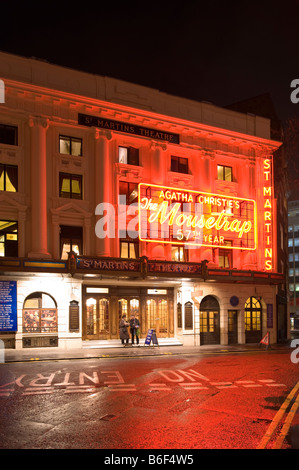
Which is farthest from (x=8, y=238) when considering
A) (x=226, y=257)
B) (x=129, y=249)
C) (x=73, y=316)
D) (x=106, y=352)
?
(x=226, y=257)

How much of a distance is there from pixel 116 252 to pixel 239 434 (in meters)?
19.2

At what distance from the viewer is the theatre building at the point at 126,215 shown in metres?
24.5

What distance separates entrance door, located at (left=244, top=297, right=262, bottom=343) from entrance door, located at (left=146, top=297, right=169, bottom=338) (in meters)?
6.07

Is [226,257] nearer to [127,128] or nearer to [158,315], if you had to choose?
[158,315]

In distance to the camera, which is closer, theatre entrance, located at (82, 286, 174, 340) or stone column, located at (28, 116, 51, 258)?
stone column, located at (28, 116, 51, 258)

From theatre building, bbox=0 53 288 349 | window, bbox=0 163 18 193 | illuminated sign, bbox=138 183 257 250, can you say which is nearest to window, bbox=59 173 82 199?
theatre building, bbox=0 53 288 349

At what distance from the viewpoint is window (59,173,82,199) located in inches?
1037

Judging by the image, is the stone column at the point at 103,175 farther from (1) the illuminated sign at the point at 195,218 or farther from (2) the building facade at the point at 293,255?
(2) the building facade at the point at 293,255

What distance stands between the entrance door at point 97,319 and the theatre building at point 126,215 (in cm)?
7

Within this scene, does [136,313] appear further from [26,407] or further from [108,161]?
[26,407]

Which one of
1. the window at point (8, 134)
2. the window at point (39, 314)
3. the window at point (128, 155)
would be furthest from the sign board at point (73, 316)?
the window at point (8, 134)

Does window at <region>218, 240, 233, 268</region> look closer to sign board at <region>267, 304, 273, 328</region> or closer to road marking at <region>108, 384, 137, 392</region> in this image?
sign board at <region>267, 304, 273, 328</region>

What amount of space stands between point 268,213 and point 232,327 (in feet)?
29.0

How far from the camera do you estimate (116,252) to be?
26.8 meters
